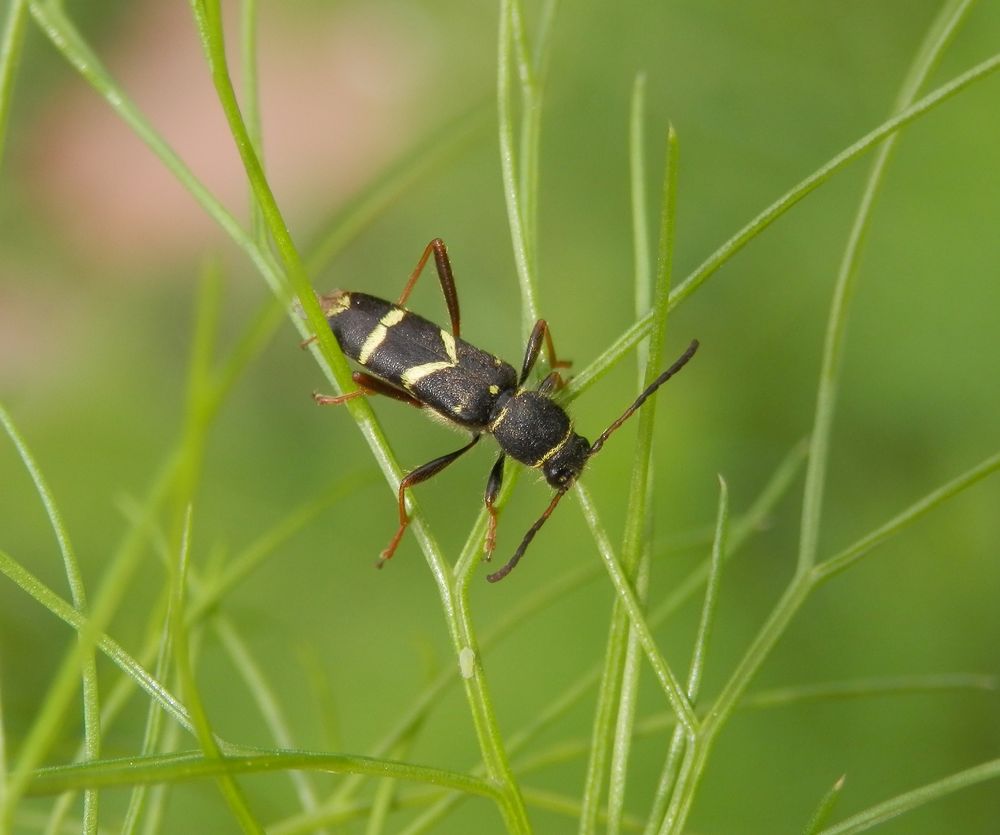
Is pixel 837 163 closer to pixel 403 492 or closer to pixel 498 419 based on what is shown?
pixel 403 492

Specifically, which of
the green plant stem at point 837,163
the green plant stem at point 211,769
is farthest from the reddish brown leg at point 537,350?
the green plant stem at point 211,769

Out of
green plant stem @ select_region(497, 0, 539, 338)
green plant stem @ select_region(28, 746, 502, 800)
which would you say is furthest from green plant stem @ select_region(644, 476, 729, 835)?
green plant stem @ select_region(497, 0, 539, 338)

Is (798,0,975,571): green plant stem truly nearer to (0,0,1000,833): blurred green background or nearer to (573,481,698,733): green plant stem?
(573,481,698,733): green plant stem

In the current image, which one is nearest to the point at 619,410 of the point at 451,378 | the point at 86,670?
the point at 451,378

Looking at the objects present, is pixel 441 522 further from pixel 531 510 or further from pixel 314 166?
pixel 314 166

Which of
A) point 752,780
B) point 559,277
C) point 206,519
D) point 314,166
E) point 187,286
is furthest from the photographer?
point 314,166

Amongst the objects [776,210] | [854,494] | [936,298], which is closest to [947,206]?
[936,298]
